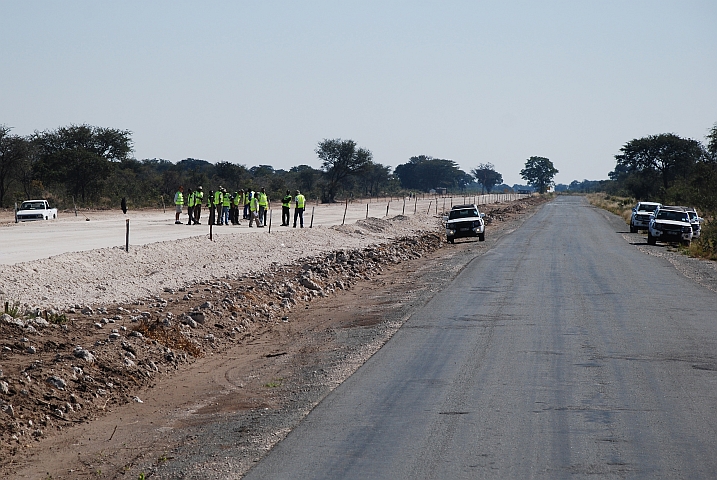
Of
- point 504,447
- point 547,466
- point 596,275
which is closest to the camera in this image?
point 547,466

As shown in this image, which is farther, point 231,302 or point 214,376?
point 231,302

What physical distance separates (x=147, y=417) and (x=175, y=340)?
4.04m

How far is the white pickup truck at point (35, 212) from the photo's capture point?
45.0 meters

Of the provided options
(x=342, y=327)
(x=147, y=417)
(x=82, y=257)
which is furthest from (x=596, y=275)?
(x=147, y=417)

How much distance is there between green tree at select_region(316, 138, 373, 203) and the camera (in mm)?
106188

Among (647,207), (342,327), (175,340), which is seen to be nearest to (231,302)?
(342,327)

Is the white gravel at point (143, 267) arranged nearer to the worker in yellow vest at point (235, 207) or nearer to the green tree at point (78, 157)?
the worker in yellow vest at point (235, 207)

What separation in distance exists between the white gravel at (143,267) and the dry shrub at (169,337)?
2415 mm

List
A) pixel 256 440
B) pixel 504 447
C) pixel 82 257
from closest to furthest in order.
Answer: pixel 504 447 → pixel 256 440 → pixel 82 257

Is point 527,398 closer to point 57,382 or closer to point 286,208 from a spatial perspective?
point 57,382

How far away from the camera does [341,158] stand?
106 metres

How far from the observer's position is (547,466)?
6.92 m

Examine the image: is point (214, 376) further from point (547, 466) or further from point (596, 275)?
point (596, 275)

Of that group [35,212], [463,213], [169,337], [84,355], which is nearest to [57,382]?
Answer: [84,355]
